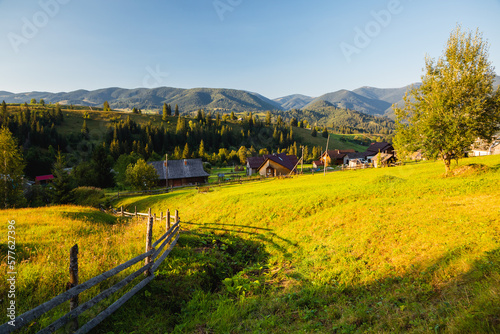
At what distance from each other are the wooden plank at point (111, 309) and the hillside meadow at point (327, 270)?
1.13ft

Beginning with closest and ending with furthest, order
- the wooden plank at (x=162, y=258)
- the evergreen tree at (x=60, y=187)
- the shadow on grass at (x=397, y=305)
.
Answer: the shadow on grass at (x=397, y=305) → the wooden plank at (x=162, y=258) → the evergreen tree at (x=60, y=187)

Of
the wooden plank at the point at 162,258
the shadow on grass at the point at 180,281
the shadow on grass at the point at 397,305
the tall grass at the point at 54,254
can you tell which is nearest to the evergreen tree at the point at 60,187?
the tall grass at the point at 54,254

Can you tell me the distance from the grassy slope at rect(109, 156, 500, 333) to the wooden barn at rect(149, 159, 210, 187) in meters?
44.8

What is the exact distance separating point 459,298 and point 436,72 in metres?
21.2

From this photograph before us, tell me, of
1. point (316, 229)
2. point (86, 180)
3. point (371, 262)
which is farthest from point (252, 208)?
point (86, 180)

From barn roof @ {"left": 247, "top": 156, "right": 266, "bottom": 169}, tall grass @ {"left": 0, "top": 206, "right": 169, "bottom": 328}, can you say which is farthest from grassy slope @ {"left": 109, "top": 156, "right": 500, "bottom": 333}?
barn roof @ {"left": 247, "top": 156, "right": 266, "bottom": 169}

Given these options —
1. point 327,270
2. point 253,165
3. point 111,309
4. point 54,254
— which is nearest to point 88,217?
point 54,254

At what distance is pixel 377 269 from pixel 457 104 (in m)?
18.2

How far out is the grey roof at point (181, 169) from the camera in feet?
192

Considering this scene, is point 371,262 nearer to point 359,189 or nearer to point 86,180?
point 359,189

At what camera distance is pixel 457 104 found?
1809 cm

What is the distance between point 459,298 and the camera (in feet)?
18.9

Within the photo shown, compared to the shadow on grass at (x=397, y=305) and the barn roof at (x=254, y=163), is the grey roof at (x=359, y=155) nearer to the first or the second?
the barn roof at (x=254, y=163)

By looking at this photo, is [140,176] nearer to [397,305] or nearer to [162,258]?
[162,258]
